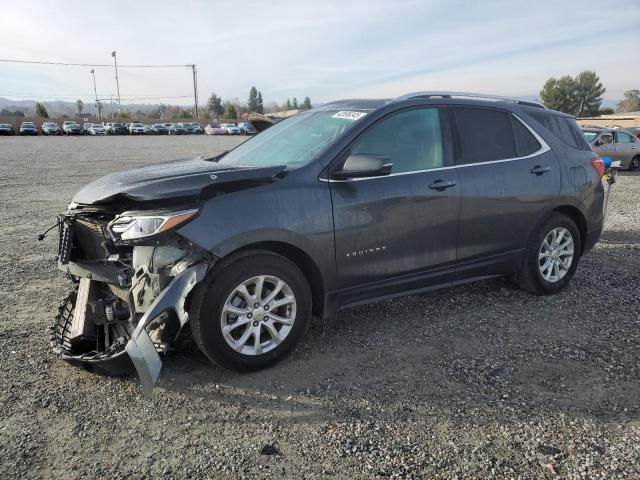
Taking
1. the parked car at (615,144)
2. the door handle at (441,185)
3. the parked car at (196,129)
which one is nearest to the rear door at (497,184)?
the door handle at (441,185)

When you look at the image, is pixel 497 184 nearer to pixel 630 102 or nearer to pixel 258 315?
pixel 258 315

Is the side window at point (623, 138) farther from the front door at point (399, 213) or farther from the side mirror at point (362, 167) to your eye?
the side mirror at point (362, 167)

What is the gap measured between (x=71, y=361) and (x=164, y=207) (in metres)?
1.19

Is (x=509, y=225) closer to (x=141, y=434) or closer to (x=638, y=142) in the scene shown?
(x=141, y=434)

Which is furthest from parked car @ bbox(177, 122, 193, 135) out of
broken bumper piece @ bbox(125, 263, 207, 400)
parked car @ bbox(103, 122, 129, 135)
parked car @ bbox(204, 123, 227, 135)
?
broken bumper piece @ bbox(125, 263, 207, 400)

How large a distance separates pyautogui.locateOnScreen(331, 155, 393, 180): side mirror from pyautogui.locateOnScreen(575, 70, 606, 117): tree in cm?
8288

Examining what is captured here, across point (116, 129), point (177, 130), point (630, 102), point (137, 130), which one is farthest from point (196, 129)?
point (630, 102)

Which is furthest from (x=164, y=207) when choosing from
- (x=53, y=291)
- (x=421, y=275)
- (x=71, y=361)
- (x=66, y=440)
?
(x=53, y=291)

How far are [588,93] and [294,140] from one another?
84343mm

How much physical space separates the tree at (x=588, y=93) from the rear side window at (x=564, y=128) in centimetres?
8029

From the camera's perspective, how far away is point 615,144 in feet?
55.5

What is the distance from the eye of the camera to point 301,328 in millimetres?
3646

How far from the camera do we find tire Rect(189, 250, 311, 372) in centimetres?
325

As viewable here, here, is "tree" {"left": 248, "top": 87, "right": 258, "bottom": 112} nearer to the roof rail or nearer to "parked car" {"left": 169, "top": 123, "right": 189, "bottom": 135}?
"parked car" {"left": 169, "top": 123, "right": 189, "bottom": 135}
